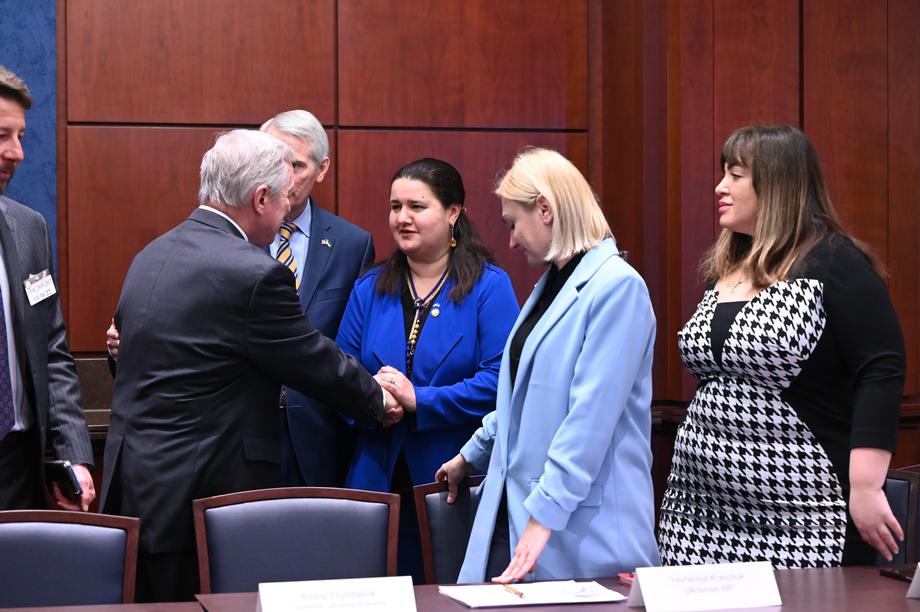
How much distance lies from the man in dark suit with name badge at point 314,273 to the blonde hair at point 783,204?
1393 millimetres

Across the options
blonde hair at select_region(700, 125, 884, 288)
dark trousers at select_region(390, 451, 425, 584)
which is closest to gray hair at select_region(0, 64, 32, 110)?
dark trousers at select_region(390, 451, 425, 584)

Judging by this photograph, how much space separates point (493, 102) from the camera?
4.41 metres

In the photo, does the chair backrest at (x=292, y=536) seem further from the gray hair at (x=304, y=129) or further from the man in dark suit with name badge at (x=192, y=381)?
the gray hair at (x=304, y=129)

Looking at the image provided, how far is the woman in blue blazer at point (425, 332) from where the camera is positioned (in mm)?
3205

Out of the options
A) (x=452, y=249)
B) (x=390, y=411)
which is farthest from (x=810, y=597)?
(x=452, y=249)

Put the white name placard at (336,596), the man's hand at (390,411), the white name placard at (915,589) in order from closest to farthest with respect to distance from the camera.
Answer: the white name placard at (336,596) → the white name placard at (915,589) → the man's hand at (390,411)

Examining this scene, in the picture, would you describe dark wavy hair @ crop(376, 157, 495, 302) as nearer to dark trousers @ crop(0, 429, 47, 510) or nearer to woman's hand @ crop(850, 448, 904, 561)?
dark trousers @ crop(0, 429, 47, 510)

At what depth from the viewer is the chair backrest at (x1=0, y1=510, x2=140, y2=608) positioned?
7.16 feet

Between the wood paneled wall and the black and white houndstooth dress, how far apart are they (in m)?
1.55

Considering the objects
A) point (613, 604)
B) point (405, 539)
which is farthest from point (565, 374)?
point (405, 539)

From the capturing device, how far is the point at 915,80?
4.26 metres

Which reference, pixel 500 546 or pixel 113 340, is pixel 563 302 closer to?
pixel 500 546

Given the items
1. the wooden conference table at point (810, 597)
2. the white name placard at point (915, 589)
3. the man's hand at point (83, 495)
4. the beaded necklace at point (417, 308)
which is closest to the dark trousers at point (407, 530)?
the beaded necklace at point (417, 308)

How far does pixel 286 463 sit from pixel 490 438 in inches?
37.2
